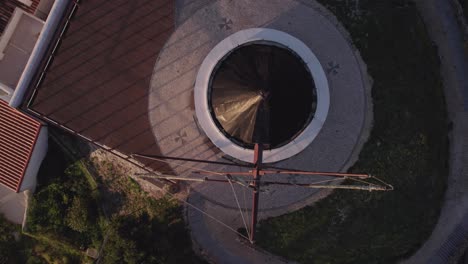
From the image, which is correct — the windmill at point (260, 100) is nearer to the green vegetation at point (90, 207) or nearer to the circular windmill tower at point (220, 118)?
the circular windmill tower at point (220, 118)

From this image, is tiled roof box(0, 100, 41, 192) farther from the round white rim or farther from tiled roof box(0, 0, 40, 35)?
the round white rim

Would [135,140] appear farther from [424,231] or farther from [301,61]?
[424,231]

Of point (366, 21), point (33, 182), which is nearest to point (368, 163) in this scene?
point (366, 21)

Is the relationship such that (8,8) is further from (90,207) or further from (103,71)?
(90,207)

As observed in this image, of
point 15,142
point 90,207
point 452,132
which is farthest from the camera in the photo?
point 452,132

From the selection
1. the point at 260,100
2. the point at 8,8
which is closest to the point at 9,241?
the point at 8,8

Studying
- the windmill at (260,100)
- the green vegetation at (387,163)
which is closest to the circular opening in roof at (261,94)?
the windmill at (260,100)
